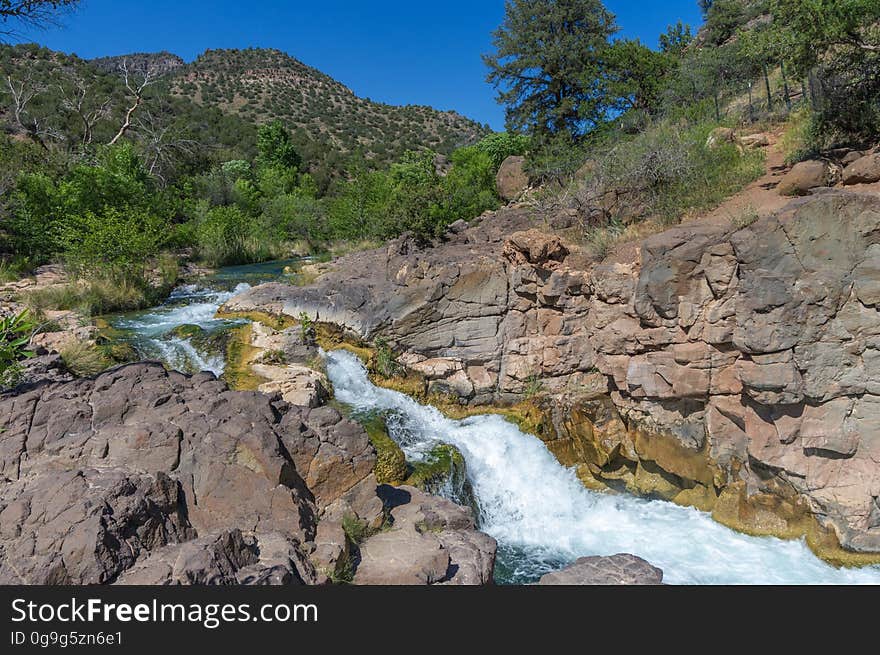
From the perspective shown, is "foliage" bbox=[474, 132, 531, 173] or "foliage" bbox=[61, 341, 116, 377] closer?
"foliage" bbox=[61, 341, 116, 377]

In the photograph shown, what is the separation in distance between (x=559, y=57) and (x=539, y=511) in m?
15.3

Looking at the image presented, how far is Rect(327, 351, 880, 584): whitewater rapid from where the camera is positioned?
687 cm

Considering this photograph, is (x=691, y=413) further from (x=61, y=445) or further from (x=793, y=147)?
(x=61, y=445)

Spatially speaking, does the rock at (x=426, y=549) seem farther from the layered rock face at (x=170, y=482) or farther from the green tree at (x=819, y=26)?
the green tree at (x=819, y=26)

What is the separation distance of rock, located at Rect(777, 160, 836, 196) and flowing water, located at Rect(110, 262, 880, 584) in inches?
236

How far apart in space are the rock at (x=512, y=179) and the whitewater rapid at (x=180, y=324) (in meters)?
10.7

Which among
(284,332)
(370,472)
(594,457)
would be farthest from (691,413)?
(284,332)

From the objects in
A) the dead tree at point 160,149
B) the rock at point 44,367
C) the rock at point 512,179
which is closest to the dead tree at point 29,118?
the dead tree at point 160,149

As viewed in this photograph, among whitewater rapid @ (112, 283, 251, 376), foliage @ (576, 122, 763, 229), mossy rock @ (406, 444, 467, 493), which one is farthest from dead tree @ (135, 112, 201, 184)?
mossy rock @ (406, 444, 467, 493)

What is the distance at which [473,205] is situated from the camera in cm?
1945

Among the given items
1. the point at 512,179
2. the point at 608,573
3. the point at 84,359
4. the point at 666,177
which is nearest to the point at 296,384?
the point at 84,359

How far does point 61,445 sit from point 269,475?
6.63 ft

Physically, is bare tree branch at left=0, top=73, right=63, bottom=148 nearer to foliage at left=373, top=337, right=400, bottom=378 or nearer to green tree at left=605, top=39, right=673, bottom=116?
foliage at left=373, top=337, right=400, bottom=378

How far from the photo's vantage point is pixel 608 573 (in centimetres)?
444
